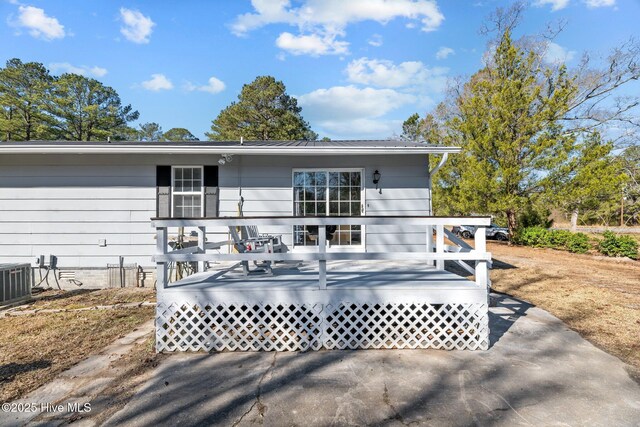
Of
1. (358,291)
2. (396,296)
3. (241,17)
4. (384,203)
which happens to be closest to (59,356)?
(358,291)

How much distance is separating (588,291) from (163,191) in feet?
27.0

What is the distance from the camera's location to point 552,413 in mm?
2209

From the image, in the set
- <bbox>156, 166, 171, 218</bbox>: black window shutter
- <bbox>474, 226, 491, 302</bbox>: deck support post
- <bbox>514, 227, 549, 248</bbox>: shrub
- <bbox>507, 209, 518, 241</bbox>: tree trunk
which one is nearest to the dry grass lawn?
<bbox>156, 166, 171, 218</bbox>: black window shutter

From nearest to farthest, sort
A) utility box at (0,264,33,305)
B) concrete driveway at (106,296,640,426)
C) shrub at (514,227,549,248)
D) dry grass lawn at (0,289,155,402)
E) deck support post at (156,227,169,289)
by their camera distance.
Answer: concrete driveway at (106,296,640,426) → dry grass lawn at (0,289,155,402) → deck support post at (156,227,169,289) → utility box at (0,264,33,305) → shrub at (514,227,549,248)

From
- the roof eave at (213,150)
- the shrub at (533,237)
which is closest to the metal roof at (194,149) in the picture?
the roof eave at (213,150)

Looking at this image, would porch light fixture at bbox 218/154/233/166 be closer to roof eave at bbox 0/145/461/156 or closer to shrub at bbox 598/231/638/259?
roof eave at bbox 0/145/461/156

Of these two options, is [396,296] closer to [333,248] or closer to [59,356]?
[333,248]

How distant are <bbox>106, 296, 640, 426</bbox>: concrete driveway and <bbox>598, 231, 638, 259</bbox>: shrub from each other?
9441 millimetres

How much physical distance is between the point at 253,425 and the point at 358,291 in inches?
65.8

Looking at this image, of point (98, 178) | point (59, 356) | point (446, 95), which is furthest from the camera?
point (446, 95)

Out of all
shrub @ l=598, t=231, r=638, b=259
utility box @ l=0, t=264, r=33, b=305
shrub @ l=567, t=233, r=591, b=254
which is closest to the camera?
utility box @ l=0, t=264, r=33, b=305

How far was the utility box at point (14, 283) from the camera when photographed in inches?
201

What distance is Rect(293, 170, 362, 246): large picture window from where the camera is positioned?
6.47 metres

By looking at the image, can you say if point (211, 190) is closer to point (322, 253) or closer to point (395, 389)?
point (322, 253)
